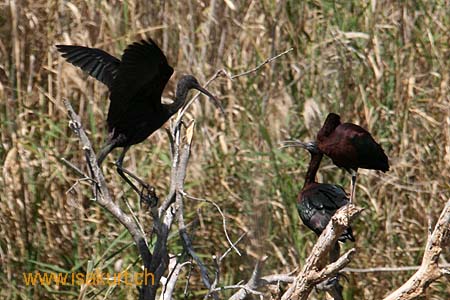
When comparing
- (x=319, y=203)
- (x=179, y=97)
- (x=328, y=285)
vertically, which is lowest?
(x=328, y=285)

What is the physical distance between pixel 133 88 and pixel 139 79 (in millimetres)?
57

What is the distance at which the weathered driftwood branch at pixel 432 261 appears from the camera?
3.00m

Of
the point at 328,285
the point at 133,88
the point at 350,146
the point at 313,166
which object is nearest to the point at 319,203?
the point at 313,166

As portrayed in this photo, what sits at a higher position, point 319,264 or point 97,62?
point 97,62

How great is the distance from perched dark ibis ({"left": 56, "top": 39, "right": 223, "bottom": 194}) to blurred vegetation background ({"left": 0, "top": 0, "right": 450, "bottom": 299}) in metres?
0.96

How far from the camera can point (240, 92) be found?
17.8ft

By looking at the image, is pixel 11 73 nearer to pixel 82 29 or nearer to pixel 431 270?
pixel 82 29

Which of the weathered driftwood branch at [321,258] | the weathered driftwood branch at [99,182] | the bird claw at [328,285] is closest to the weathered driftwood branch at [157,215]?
the weathered driftwood branch at [99,182]

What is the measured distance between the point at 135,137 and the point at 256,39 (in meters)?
1.75

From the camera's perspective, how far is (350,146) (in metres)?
3.92

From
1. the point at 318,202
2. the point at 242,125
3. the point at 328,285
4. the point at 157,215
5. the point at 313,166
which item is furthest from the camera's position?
the point at 242,125

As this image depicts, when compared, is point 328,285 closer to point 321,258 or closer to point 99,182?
point 321,258

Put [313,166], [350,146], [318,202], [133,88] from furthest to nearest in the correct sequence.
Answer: [313,166] → [318,202] → [350,146] → [133,88]

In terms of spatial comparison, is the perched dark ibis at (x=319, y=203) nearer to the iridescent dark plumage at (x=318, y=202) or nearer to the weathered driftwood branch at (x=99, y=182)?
the iridescent dark plumage at (x=318, y=202)
